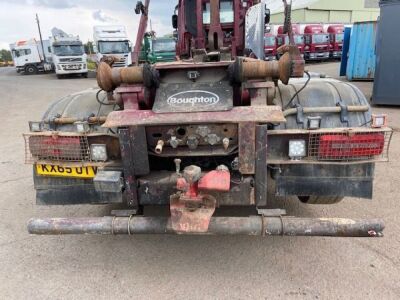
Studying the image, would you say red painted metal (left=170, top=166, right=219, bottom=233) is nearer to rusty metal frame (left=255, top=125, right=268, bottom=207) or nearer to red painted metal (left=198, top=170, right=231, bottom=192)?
red painted metal (left=198, top=170, right=231, bottom=192)

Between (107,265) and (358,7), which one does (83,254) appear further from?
(358,7)

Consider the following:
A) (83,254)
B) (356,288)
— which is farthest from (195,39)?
(356,288)

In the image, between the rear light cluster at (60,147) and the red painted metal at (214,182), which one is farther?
the rear light cluster at (60,147)

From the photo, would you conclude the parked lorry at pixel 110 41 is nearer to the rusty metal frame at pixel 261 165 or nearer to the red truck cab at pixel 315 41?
the red truck cab at pixel 315 41

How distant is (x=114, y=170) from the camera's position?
2.68 m

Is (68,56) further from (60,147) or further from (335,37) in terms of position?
(60,147)

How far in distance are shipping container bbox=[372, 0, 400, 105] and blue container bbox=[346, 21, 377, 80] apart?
471 centimetres

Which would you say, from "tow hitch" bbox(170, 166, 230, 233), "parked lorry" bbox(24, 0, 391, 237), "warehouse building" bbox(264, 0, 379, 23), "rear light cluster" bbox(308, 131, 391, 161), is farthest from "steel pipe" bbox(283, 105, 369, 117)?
"warehouse building" bbox(264, 0, 379, 23)

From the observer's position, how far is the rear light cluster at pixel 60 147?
2750 millimetres

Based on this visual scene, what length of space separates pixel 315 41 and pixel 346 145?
82.1ft

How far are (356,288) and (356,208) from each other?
1.36 meters

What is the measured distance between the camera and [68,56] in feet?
78.4

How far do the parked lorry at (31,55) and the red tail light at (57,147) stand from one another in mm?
30777

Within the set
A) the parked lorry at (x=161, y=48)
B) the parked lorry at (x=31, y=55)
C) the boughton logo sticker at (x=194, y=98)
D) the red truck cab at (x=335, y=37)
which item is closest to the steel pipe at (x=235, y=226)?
the boughton logo sticker at (x=194, y=98)
